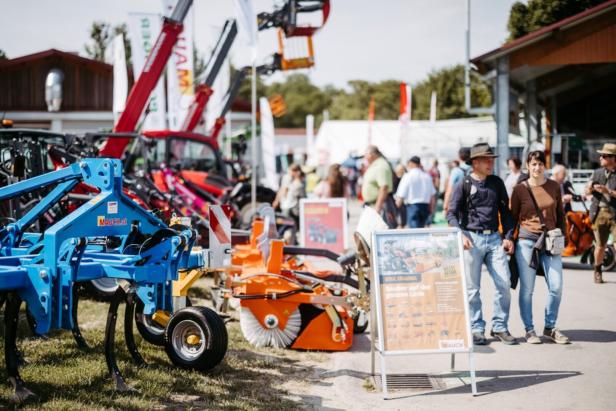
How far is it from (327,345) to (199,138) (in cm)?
944

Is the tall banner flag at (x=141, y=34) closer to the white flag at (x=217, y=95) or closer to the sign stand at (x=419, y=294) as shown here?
the white flag at (x=217, y=95)

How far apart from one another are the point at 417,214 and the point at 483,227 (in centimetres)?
665

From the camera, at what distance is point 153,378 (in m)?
5.42

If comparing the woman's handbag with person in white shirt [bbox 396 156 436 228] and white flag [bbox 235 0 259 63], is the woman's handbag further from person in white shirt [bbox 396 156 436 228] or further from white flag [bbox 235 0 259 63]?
white flag [bbox 235 0 259 63]

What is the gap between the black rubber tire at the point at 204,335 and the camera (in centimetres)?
543

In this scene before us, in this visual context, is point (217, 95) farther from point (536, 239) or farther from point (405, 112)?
point (536, 239)

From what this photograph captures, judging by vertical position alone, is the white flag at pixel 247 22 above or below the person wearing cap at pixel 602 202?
above

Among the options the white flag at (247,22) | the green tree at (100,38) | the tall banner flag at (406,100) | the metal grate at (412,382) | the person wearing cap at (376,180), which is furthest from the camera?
the green tree at (100,38)

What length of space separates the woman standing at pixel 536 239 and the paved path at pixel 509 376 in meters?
0.24

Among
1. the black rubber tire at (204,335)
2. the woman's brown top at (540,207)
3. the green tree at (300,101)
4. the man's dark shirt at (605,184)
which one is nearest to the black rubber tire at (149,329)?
the black rubber tire at (204,335)

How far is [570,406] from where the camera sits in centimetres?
500

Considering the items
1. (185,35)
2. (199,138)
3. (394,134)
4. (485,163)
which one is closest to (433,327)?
(485,163)

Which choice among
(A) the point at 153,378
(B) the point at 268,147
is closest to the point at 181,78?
(B) the point at 268,147

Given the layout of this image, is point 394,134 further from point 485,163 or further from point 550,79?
point 485,163
